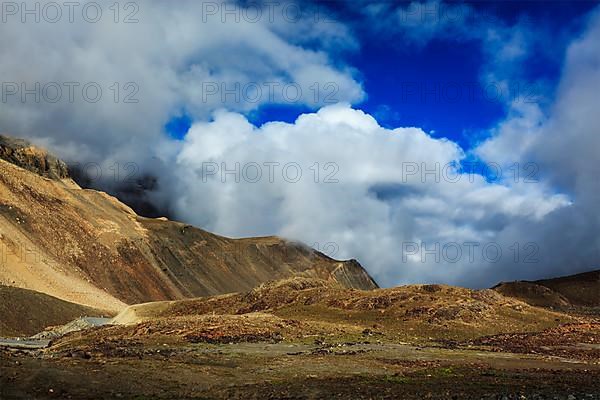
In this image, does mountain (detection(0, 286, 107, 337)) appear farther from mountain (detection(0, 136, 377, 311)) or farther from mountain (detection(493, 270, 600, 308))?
mountain (detection(493, 270, 600, 308))

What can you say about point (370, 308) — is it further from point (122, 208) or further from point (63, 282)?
point (122, 208)

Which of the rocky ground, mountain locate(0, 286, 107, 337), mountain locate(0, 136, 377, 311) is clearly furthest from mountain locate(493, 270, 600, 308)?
mountain locate(0, 286, 107, 337)

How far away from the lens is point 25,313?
7081 centimetres

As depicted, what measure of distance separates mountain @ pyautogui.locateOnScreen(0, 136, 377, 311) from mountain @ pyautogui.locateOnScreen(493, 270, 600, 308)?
272 feet

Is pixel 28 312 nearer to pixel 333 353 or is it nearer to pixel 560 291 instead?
pixel 333 353

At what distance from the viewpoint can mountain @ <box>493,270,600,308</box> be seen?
139475 mm

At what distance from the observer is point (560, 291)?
6777 inches

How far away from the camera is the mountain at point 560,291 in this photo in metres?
139

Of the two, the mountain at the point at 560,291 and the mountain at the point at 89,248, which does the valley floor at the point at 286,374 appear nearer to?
the mountain at the point at 89,248

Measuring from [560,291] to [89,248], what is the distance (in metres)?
139

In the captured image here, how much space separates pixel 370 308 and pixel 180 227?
14046 centimetres

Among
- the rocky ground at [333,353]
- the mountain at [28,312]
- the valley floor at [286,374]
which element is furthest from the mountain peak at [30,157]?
the valley floor at [286,374]

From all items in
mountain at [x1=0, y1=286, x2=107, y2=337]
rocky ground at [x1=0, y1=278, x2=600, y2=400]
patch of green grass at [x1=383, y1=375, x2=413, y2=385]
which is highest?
mountain at [x1=0, y1=286, x2=107, y2=337]

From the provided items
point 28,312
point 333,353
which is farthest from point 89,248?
point 333,353
